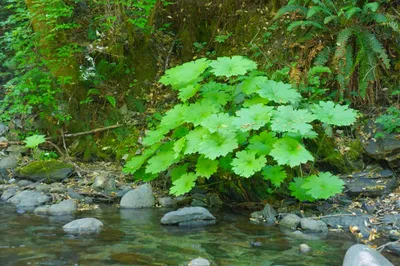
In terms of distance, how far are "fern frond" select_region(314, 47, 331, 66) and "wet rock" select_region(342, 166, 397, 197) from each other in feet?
6.00

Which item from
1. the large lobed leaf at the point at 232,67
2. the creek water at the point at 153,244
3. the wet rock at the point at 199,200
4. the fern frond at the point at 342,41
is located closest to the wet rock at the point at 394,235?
the creek water at the point at 153,244

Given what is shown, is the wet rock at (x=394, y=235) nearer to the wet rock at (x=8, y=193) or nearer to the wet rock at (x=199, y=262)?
the wet rock at (x=199, y=262)

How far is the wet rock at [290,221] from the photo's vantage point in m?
A: 5.47

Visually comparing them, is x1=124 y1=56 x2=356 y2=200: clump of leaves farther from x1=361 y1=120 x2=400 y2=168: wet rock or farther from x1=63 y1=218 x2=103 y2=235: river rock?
x1=361 y1=120 x2=400 y2=168: wet rock

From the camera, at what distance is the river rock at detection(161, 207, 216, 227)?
555cm

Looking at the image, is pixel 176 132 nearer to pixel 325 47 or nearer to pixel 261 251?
pixel 261 251

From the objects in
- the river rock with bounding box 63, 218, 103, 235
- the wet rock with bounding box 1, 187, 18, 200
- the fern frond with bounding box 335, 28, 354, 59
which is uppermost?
the fern frond with bounding box 335, 28, 354, 59

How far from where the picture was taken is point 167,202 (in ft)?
21.4

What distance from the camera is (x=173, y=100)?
8945mm

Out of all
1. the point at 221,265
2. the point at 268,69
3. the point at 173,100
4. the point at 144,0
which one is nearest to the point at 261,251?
the point at 221,265

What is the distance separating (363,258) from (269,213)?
2000 mm

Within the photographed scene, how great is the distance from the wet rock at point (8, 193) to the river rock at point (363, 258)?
192 inches

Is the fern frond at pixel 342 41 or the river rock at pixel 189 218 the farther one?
the fern frond at pixel 342 41

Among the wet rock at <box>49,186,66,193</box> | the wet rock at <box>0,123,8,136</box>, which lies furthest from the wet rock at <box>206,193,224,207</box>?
the wet rock at <box>0,123,8,136</box>
